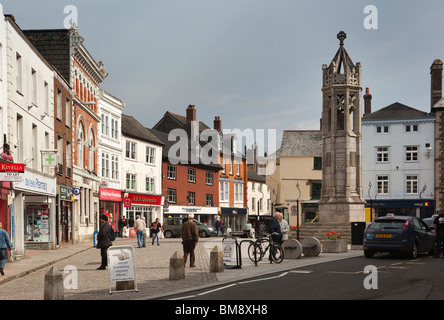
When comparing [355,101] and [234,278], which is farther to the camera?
[355,101]

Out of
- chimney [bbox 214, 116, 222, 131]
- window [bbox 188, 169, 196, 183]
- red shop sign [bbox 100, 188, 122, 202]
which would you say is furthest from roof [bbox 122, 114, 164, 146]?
chimney [bbox 214, 116, 222, 131]

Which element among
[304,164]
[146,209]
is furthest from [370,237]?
[304,164]

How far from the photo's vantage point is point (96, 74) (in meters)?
43.7

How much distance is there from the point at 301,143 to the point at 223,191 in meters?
11.6

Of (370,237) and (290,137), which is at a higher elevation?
(290,137)

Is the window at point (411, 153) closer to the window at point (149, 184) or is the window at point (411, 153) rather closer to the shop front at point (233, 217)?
the shop front at point (233, 217)

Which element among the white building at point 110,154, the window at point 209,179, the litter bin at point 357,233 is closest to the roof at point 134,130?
the white building at point 110,154

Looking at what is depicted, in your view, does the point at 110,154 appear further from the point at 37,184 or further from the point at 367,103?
the point at 367,103

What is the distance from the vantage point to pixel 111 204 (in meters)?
49.5

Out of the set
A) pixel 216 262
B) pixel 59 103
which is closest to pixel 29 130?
pixel 59 103

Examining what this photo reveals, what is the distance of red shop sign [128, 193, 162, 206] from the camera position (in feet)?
175

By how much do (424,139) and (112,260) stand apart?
165 feet
